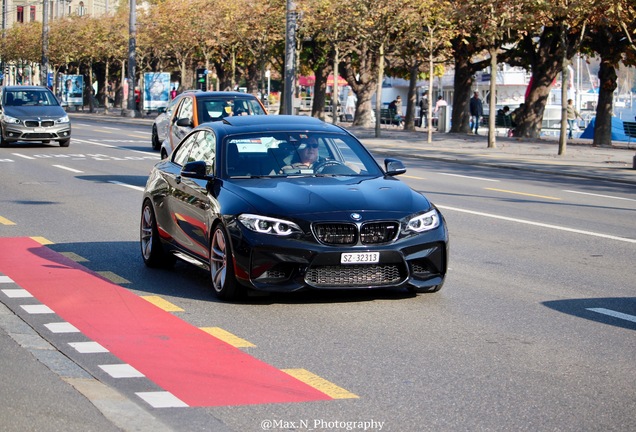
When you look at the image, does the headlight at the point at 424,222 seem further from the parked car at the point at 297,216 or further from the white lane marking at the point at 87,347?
the white lane marking at the point at 87,347

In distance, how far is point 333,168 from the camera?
10.8 meters

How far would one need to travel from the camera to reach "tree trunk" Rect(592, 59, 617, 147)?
41281 millimetres

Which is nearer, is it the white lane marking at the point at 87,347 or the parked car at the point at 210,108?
the white lane marking at the point at 87,347

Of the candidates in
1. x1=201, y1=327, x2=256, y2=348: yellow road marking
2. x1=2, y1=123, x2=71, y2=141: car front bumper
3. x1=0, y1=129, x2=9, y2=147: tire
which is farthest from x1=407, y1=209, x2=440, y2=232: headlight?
x1=0, y1=129, x2=9, y2=147: tire

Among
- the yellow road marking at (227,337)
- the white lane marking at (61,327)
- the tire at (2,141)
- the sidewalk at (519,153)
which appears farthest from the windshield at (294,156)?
the tire at (2,141)

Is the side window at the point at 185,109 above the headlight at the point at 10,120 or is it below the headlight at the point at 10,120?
above

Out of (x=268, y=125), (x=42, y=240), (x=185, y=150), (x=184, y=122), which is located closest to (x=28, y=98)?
(x=184, y=122)

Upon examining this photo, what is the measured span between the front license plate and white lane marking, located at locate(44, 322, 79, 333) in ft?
6.95

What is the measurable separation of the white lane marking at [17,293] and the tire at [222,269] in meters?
1.58

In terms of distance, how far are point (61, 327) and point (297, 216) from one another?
6.59 ft

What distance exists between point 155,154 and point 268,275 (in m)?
23.3

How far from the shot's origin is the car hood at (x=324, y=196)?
9547 millimetres

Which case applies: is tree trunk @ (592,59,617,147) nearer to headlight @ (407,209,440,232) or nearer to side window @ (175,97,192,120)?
side window @ (175,97,192,120)

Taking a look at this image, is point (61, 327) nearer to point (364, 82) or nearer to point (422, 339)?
point (422, 339)
